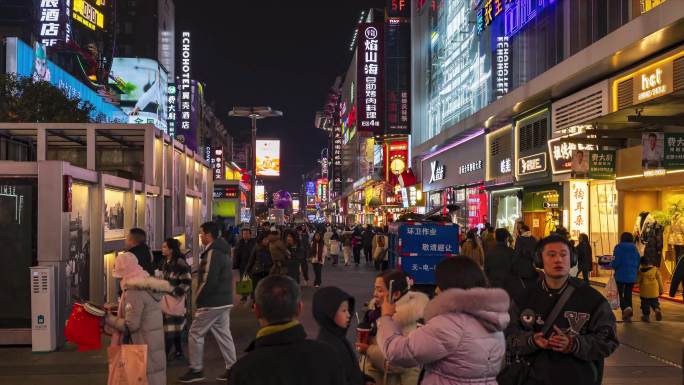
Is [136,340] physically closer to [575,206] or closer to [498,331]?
[498,331]

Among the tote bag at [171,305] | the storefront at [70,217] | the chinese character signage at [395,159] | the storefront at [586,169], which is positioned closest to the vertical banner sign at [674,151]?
the storefront at [586,169]

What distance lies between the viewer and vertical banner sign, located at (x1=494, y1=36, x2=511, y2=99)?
2923cm

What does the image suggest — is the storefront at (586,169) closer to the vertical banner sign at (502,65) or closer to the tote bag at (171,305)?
the vertical banner sign at (502,65)

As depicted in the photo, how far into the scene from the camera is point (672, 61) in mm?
15008

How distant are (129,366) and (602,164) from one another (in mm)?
15308

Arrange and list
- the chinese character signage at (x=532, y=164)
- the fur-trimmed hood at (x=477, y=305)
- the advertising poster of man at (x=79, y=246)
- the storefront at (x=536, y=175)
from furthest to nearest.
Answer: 1. the chinese character signage at (x=532, y=164)
2. the storefront at (x=536, y=175)
3. the advertising poster of man at (x=79, y=246)
4. the fur-trimmed hood at (x=477, y=305)

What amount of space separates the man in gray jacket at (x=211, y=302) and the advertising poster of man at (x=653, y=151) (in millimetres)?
9374

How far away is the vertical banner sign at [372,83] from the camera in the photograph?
171 ft

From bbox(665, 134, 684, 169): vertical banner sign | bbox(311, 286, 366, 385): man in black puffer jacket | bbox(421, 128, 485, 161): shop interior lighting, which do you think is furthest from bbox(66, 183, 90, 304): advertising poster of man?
bbox(421, 128, 485, 161): shop interior lighting

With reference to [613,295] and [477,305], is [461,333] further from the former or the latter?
[613,295]

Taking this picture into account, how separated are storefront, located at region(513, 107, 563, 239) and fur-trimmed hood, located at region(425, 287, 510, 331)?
1974 centimetres

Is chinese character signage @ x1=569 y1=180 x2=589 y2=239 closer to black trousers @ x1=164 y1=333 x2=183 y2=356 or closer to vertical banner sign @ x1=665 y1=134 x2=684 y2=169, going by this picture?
vertical banner sign @ x1=665 y1=134 x2=684 y2=169

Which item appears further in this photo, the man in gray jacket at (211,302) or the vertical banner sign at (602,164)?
the vertical banner sign at (602,164)

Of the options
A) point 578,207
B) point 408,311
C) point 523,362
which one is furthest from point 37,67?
point 523,362
